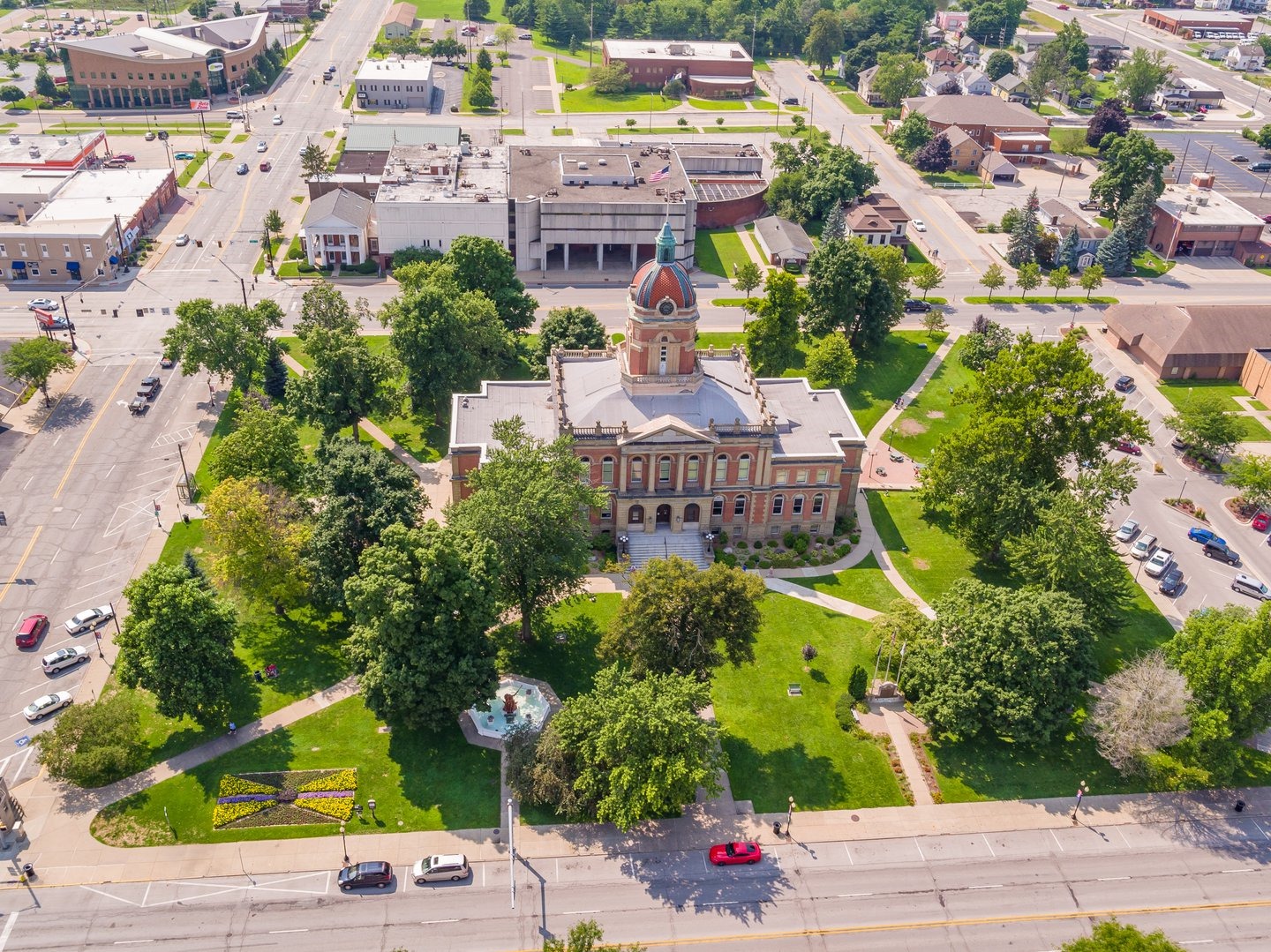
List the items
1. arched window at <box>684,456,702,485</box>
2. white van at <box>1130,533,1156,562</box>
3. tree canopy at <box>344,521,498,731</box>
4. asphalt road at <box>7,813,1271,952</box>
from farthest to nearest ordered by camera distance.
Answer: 1. white van at <box>1130,533,1156,562</box>
2. arched window at <box>684,456,702,485</box>
3. tree canopy at <box>344,521,498,731</box>
4. asphalt road at <box>7,813,1271,952</box>

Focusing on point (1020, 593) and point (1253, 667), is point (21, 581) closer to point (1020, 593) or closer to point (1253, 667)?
point (1020, 593)

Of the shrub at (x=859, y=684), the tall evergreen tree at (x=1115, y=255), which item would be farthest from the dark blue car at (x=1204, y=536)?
the tall evergreen tree at (x=1115, y=255)

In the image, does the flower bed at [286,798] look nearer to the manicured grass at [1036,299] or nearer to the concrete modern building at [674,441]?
the concrete modern building at [674,441]

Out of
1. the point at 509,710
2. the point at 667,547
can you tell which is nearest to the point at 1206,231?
the point at 667,547

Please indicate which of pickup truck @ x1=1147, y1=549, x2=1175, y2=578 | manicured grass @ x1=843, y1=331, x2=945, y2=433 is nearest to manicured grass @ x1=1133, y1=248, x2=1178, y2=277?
manicured grass @ x1=843, y1=331, x2=945, y2=433

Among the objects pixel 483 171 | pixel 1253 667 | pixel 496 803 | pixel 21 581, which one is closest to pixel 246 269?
pixel 483 171

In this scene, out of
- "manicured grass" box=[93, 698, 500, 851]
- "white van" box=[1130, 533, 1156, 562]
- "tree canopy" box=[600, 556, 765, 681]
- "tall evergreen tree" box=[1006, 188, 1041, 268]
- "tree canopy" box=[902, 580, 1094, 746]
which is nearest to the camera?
"manicured grass" box=[93, 698, 500, 851]

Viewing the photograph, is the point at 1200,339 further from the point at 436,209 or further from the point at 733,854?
the point at 436,209

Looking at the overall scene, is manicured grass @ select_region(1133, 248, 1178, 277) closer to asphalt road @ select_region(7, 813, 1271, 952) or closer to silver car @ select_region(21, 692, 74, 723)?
asphalt road @ select_region(7, 813, 1271, 952)
